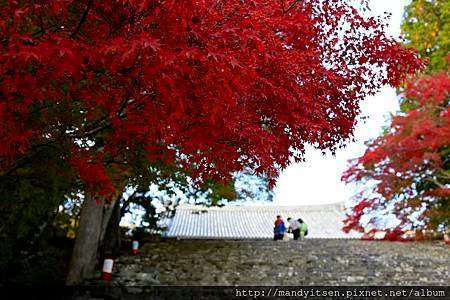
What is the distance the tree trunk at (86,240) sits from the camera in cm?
935

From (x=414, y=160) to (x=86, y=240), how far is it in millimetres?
10219

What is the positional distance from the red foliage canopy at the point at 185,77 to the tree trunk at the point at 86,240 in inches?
190

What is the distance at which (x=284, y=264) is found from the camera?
1134cm

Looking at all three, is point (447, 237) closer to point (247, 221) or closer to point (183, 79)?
point (247, 221)

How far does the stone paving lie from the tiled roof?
17.7ft

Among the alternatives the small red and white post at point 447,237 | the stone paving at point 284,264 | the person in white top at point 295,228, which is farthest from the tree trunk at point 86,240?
the small red and white post at point 447,237

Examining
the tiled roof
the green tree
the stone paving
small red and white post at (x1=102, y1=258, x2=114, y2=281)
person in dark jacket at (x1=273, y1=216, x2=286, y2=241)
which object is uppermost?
the green tree

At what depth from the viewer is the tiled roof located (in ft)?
65.6

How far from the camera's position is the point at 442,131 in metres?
13.5

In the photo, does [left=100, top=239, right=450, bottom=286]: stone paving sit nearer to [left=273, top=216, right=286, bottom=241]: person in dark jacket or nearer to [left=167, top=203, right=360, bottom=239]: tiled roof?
[left=273, top=216, right=286, bottom=241]: person in dark jacket

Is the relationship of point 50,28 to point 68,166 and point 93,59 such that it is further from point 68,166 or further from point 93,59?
point 68,166

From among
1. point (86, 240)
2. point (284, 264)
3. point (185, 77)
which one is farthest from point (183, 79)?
point (284, 264)

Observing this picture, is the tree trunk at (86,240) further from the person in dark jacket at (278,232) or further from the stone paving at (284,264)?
the person in dark jacket at (278,232)

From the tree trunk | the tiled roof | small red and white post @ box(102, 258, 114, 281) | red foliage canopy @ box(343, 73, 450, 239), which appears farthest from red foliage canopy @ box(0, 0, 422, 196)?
the tiled roof
